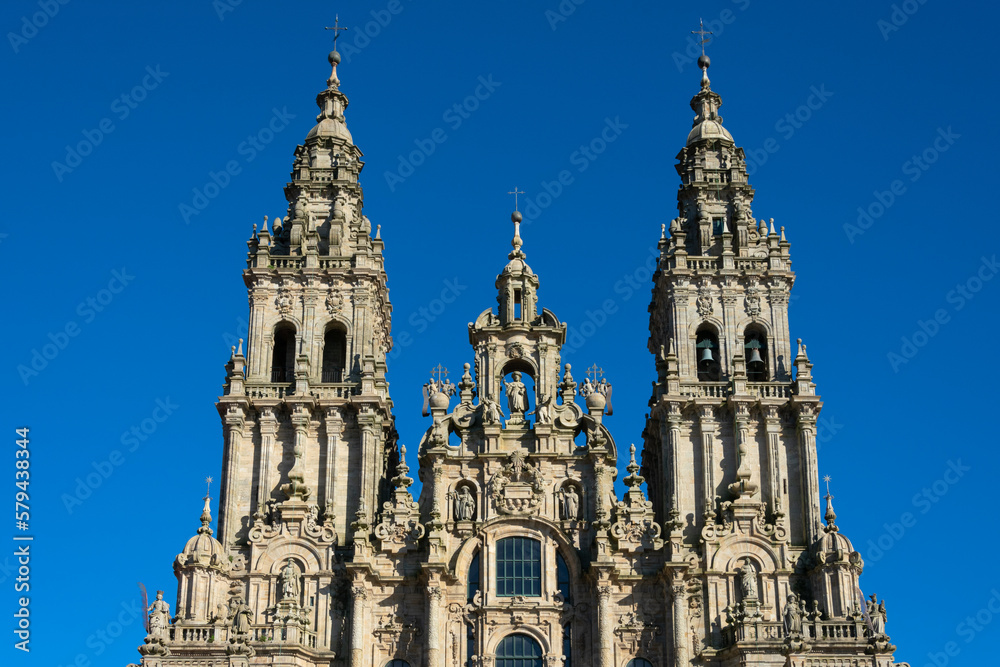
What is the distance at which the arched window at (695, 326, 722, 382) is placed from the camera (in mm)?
58781

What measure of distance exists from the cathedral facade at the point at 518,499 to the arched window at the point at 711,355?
18cm

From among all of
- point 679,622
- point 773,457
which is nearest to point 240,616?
point 679,622

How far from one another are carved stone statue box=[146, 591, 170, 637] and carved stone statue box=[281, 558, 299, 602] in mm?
4169

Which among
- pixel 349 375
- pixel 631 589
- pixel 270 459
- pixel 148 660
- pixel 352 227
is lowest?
pixel 148 660

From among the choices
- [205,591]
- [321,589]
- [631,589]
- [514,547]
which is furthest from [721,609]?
[205,591]

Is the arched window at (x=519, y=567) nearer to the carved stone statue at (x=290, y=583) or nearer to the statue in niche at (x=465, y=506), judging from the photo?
the statue in niche at (x=465, y=506)

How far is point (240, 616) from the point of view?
51625mm

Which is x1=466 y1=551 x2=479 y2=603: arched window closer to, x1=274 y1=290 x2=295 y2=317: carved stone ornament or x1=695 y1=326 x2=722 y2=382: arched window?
x1=695 y1=326 x2=722 y2=382: arched window

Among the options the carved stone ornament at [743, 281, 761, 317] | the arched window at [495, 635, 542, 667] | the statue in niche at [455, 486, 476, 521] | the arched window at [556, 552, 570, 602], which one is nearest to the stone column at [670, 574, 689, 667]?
the arched window at [556, 552, 570, 602]

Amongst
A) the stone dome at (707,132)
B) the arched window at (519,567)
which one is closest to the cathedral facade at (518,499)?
the arched window at (519,567)

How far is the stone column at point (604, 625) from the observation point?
52.0 m

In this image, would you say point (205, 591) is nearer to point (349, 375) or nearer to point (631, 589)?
point (349, 375)

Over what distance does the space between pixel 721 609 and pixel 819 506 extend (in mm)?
5520

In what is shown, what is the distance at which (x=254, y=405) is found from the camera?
2244 inches
